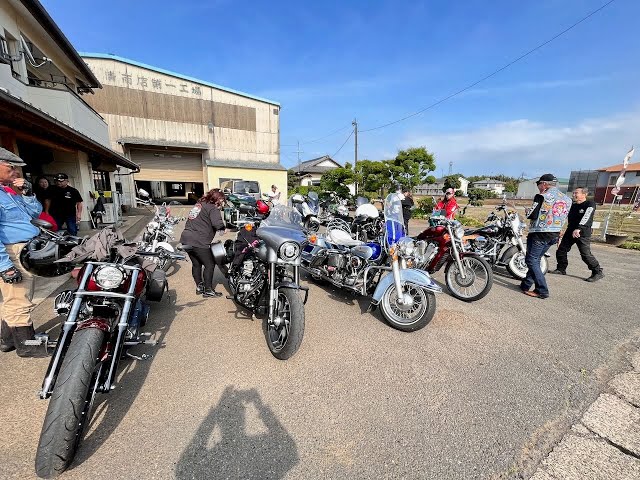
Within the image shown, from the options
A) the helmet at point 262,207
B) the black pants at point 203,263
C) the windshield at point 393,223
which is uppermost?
the helmet at point 262,207

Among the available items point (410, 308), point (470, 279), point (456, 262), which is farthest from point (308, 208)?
point (410, 308)

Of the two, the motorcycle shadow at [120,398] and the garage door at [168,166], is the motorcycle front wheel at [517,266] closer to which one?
the motorcycle shadow at [120,398]

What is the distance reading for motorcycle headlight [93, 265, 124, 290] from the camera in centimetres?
203

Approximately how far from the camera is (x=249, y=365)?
2635mm

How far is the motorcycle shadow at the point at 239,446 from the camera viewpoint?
1.65m

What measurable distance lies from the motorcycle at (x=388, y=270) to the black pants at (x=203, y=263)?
4.67 feet

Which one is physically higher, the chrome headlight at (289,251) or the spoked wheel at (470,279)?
the chrome headlight at (289,251)

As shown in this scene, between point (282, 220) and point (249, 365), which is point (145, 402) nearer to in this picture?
point (249, 365)

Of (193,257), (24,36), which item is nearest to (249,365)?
(193,257)

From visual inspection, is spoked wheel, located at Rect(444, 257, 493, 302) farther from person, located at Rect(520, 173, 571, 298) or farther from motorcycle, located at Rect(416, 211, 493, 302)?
person, located at Rect(520, 173, 571, 298)

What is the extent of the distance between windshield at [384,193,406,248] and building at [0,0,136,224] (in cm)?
512

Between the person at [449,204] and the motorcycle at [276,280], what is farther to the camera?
the person at [449,204]

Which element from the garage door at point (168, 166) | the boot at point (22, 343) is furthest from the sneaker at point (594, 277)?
the garage door at point (168, 166)

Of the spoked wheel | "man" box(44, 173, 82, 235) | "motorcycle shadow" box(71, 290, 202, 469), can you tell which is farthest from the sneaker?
"man" box(44, 173, 82, 235)
